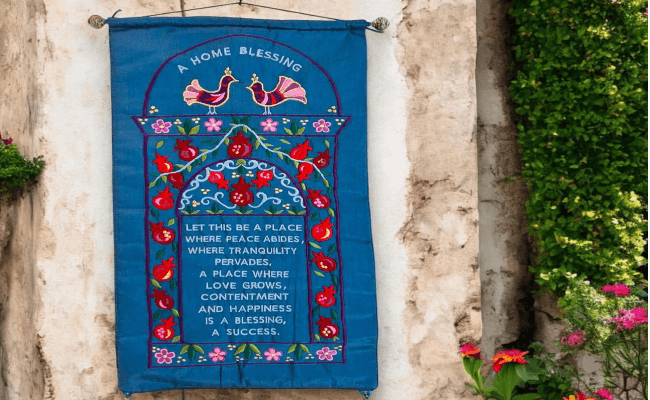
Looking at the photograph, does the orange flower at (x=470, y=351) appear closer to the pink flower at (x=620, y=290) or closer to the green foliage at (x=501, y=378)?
the green foliage at (x=501, y=378)

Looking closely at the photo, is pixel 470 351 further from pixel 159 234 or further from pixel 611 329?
pixel 159 234

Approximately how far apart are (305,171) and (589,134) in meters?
1.82

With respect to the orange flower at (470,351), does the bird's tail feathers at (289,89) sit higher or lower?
higher

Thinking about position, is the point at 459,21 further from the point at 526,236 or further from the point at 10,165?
the point at 10,165

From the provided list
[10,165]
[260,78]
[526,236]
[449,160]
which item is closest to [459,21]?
[449,160]

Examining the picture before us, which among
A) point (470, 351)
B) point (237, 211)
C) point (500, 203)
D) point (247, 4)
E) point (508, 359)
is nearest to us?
point (508, 359)

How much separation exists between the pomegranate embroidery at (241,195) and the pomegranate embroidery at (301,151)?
30cm

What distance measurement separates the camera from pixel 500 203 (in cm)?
395

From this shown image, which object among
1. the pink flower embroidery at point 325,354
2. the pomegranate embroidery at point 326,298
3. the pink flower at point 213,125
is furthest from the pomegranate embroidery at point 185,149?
the pink flower embroidery at point 325,354

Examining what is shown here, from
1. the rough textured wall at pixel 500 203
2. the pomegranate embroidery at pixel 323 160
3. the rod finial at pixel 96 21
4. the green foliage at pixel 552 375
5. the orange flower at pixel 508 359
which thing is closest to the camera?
the orange flower at pixel 508 359

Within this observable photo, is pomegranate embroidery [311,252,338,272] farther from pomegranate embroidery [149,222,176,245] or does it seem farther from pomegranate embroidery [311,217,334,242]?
pomegranate embroidery [149,222,176,245]

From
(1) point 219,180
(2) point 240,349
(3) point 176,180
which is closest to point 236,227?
(1) point 219,180

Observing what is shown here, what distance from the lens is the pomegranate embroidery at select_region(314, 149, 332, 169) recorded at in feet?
10.3

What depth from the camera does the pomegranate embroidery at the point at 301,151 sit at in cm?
314
